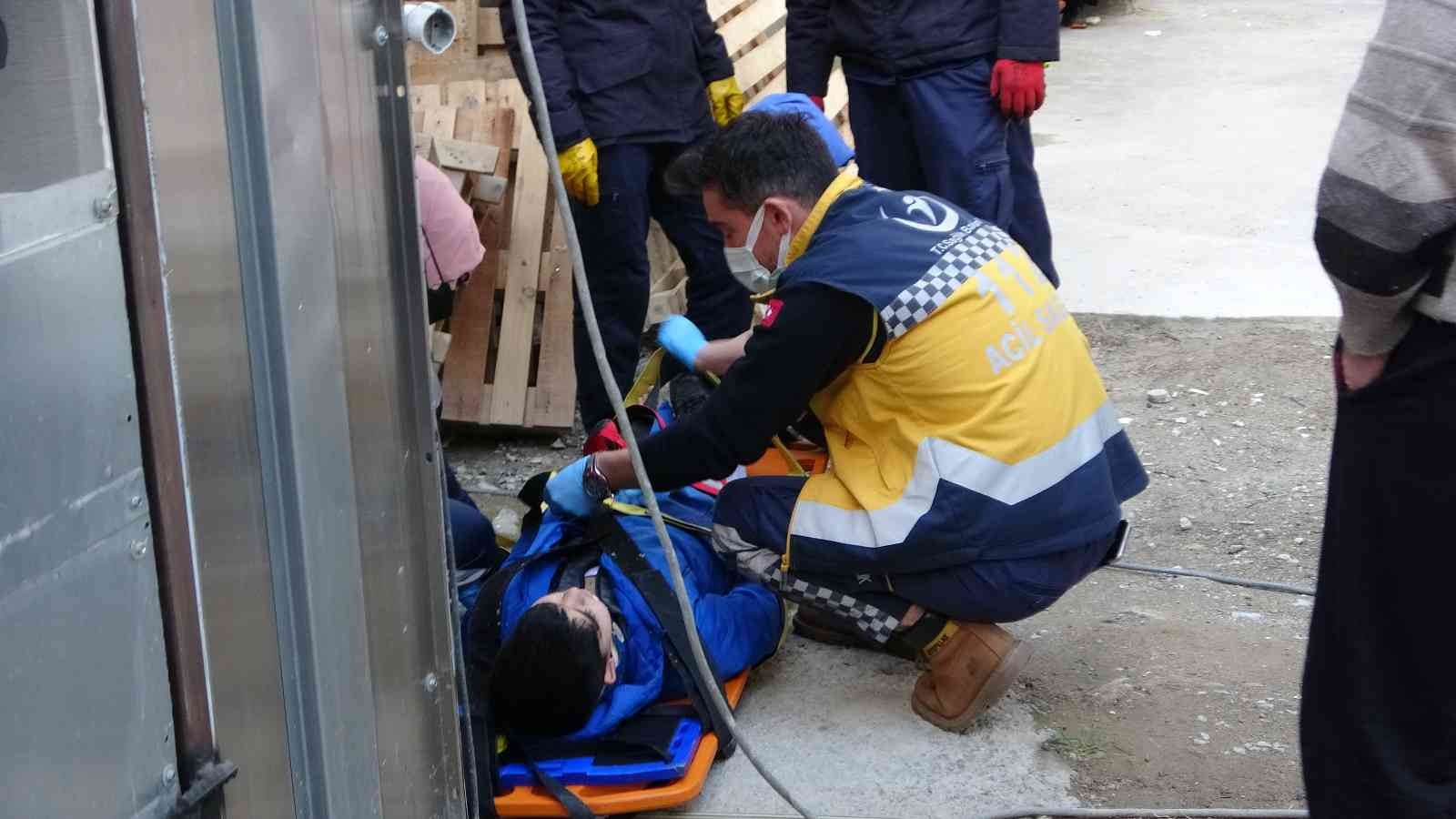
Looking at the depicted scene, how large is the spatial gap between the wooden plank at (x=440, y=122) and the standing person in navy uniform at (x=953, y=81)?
1201mm

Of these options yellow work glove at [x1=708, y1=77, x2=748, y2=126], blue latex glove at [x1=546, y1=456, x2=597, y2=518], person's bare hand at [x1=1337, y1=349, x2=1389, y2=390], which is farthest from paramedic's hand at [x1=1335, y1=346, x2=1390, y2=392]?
yellow work glove at [x1=708, y1=77, x2=748, y2=126]

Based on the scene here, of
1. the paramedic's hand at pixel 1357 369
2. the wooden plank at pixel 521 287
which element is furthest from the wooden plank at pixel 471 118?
the paramedic's hand at pixel 1357 369

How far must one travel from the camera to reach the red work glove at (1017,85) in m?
4.05

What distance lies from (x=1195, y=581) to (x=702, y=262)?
1.63 meters

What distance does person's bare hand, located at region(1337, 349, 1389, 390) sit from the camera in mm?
1806

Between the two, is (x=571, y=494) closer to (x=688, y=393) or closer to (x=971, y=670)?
(x=688, y=393)

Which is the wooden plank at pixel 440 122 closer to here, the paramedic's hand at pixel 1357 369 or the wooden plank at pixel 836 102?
the wooden plank at pixel 836 102

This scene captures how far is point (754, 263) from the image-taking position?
3.21 m

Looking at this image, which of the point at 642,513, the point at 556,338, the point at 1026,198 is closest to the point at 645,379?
the point at 642,513

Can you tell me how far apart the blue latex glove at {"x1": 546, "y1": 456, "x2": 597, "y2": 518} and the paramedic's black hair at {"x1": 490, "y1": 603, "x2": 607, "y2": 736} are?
0.42 m

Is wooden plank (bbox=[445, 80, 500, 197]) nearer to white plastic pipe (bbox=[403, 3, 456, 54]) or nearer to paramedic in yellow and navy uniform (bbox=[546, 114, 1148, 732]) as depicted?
paramedic in yellow and navy uniform (bbox=[546, 114, 1148, 732])

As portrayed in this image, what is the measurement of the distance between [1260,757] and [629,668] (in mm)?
1242

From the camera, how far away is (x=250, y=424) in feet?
5.32

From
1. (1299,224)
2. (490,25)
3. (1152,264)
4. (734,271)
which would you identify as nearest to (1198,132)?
(1299,224)
